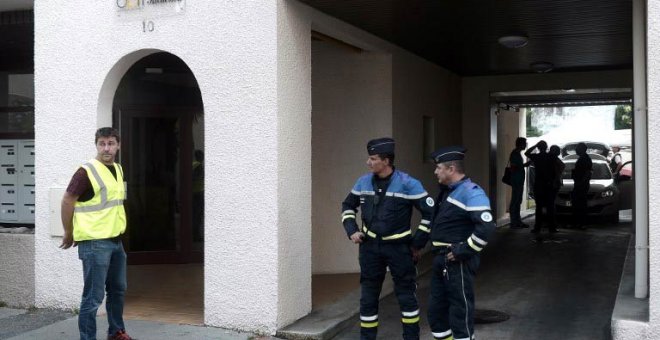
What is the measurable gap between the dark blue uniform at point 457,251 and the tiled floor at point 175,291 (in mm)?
2391

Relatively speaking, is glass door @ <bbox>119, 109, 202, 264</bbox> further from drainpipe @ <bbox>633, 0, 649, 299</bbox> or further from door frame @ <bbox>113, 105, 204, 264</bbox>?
drainpipe @ <bbox>633, 0, 649, 299</bbox>

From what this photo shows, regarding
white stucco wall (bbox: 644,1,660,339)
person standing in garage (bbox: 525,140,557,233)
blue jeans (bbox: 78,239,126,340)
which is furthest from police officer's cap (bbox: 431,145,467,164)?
person standing in garage (bbox: 525,140,557,233)

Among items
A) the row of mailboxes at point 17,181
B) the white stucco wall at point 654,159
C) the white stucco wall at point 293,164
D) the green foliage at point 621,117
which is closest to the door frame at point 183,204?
the row of mailboxes at point 17,181

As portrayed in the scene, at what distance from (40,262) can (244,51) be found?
3.19m

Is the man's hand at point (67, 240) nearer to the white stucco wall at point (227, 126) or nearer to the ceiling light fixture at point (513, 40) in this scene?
the white stucco wall at point (227, 126)

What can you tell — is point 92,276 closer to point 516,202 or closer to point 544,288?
point 544,288

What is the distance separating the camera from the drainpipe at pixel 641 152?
6254 millimetres

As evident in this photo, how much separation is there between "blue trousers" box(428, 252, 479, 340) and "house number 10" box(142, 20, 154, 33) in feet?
12.1

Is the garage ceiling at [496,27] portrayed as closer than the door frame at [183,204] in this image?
Yes

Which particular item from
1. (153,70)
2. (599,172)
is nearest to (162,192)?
(153,70)

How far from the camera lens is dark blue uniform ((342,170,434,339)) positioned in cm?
605

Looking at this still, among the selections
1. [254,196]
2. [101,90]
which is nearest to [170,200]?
[101,90]

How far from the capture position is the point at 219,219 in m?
7.11

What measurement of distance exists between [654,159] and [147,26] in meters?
4.79
